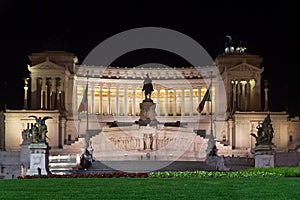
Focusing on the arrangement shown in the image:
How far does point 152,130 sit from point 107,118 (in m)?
32.4

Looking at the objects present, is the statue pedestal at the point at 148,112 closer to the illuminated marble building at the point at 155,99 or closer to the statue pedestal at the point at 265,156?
the illuminated marble building at the point at 155,99

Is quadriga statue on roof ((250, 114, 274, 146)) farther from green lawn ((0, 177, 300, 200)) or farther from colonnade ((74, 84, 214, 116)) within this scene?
colonnade ((74, 84, 214, 116))

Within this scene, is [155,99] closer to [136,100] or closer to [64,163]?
[136,100]

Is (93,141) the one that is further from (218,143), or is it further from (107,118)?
(107,118)

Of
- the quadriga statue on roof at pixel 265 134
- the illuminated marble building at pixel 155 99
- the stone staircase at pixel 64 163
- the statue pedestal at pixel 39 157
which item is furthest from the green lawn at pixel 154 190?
the illuminated marble building at pixel 155 99

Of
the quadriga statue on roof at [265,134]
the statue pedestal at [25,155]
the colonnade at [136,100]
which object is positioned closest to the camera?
the quadriga statue on roof at [265,134]

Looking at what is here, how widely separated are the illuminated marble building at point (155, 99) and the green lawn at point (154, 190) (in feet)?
173

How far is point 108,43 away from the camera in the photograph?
124 m

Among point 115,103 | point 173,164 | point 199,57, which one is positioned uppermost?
point 199,57

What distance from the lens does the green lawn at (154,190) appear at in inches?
1103

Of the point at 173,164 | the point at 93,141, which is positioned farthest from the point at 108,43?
the point at 173,164

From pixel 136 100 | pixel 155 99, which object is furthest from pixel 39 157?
pixel 155 99

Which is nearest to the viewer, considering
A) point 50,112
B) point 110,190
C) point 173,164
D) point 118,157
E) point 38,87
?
point 110,190

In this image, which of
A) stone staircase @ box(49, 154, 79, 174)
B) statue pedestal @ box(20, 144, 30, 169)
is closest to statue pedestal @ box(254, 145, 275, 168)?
stone staircase @ box(49, 154, 79, 174)
